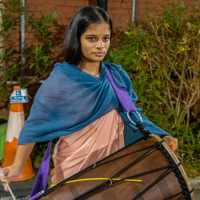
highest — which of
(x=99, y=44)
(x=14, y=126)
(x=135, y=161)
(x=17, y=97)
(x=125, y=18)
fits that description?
(x=125, y=18)

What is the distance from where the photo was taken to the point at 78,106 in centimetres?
170

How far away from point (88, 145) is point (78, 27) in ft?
2.35

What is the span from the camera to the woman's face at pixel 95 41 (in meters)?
1.67

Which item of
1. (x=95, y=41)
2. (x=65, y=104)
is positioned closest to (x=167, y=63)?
(x=95, y=41)

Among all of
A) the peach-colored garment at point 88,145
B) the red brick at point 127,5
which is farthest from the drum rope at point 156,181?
the red brick at point 127,5

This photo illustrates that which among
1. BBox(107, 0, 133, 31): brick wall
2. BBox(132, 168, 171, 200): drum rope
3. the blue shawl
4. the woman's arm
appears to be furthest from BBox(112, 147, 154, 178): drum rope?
BBox(107, 0, 133, 31): brick wall

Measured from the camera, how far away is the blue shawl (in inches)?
66.2

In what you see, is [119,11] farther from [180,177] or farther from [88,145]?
[180,177]

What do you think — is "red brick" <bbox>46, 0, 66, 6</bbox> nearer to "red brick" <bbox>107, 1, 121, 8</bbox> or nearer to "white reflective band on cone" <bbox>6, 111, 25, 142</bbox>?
"red brick" <bbox>107, 1, 121, 8</bbox>

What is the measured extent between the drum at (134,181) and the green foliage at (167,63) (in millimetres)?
2434

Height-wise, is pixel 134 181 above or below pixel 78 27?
below

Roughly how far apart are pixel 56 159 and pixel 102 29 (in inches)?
34.8

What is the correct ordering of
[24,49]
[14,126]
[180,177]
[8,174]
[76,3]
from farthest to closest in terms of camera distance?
[76,3], [24,49], [14,126], [8,174], [180,177]

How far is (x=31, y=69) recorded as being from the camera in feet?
13.7
